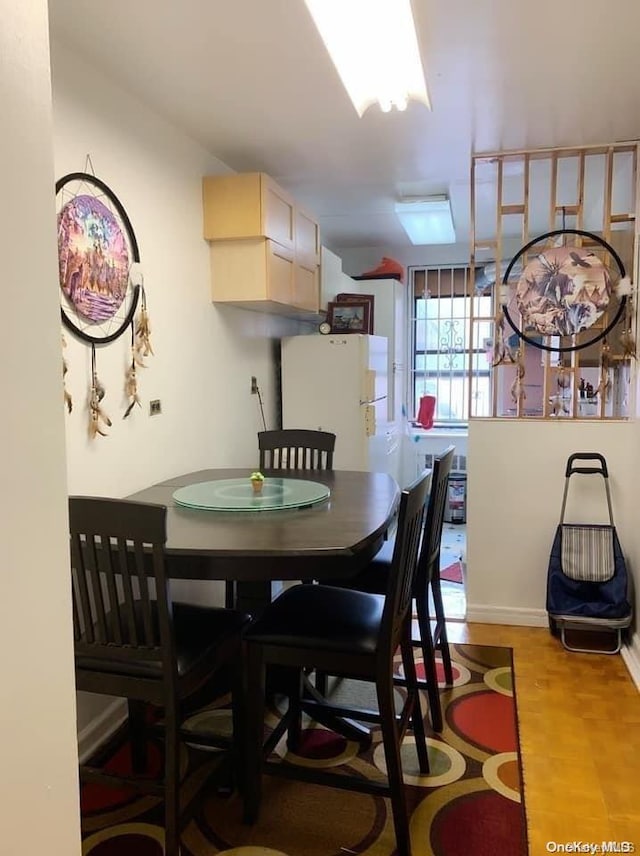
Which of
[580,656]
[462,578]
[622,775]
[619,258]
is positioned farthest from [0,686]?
[462,578]

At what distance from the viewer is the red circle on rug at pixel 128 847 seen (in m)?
1.79

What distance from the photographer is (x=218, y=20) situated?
1996 millimetres

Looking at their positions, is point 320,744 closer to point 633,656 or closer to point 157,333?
point 633,656

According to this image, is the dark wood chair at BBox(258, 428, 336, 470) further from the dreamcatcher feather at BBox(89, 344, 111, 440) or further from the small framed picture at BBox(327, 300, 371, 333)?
the small framed picture at BBox(327, 300, 371, 333)

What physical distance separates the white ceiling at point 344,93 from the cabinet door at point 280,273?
0.48 m

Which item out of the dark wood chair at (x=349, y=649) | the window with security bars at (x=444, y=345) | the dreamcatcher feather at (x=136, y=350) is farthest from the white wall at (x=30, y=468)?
the window with security bars at (x=444, y=345)

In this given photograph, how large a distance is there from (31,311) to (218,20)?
65.1 inches

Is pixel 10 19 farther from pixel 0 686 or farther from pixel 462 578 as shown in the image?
pixel 462 578

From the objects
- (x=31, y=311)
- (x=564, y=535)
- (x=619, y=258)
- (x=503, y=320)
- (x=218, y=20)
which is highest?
(x=218, y=20)

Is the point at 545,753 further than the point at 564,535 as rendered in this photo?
No

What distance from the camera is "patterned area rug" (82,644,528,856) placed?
71.6 inches

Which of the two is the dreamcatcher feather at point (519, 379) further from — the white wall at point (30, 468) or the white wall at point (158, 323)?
the white wall at point (30, 468)

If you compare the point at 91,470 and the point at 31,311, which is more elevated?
the point at 31,311

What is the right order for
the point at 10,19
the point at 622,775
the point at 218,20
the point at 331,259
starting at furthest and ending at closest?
the point at 331,259
the point at 622,775
the point at 218,20
the point at 10,19
